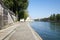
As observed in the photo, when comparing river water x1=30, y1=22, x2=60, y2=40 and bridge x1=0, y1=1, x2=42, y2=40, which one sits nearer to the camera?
bridge x1=0, y1=1, x2=42, y2=40

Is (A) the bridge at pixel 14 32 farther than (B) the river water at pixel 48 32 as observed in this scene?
No

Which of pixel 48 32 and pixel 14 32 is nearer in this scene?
pixel 14 32

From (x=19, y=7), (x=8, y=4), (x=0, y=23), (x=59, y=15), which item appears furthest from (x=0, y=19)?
(x=59, y=15)

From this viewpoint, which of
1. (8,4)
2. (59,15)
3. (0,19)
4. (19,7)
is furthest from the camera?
(59,15)

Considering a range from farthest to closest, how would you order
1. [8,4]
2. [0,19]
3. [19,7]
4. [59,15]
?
[59,15]
[19,7]
[8,4]
[0,19]

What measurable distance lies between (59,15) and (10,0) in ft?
380

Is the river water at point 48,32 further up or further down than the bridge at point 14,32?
further down

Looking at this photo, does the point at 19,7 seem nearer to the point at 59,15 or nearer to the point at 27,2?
the point at 27,2

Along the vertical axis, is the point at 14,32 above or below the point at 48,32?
above

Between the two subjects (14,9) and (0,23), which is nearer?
(0,23)

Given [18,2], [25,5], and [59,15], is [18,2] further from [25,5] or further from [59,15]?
[59,15]

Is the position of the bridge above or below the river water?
above

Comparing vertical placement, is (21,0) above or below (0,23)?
above

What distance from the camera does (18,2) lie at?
67.1 m
